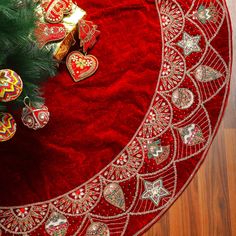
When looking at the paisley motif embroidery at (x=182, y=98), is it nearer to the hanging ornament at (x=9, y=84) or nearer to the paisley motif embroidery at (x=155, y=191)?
the paisley motif embroidery at (x=155, y=191)

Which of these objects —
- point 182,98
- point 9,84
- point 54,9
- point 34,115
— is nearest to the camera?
point 9,84

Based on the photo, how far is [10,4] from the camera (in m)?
0.88

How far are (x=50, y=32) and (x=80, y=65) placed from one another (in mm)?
186

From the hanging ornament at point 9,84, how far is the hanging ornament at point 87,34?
1.45 ft

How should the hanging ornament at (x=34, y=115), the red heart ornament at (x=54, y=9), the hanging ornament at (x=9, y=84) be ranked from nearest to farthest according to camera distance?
the hanging ornament at (x=9, y=84)
the hanging ornament at (x=34, y=115)
the red heart ornament at (x=54, y=9)

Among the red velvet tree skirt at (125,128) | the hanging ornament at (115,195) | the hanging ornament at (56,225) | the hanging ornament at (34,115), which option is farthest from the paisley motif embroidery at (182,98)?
the hanging ornament at (56,225)

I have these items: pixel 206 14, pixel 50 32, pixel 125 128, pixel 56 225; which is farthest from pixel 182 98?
pixel 56 225

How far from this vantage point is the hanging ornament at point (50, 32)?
3.80 ft

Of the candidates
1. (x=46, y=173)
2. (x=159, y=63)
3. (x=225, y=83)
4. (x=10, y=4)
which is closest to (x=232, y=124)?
(x=225, y=83)

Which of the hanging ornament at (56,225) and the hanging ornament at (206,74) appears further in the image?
the hanging ornament at (206,74)

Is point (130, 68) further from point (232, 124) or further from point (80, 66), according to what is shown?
point (232, 124)

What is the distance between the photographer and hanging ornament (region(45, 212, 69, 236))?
1222 mm

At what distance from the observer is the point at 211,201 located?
127 centimetres

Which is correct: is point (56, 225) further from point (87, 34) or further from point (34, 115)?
point (87, 34)
